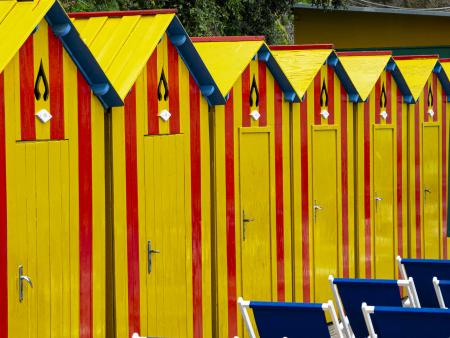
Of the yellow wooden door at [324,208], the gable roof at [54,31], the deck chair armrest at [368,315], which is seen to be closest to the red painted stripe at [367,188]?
the yellow wooden door at [324,208]

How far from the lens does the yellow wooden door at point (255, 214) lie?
9.92 meters

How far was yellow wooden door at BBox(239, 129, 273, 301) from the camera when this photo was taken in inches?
391

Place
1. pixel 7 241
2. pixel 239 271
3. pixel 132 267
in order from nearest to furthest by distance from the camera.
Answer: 1. pixel 7 241
2. pixel 132 267
3. pixel 239 271

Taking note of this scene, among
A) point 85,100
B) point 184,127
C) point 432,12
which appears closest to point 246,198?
point 184,127

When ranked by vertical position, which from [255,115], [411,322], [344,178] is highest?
[255,115]

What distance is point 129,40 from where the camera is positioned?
824 cm

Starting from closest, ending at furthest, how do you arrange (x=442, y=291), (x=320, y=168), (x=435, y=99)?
(x=442, y=291)
(x=320, y=168)
(x=435, y=99)

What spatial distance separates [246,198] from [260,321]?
7.53ft

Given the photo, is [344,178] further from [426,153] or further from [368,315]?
[368,315]

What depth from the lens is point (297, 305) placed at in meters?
7.62

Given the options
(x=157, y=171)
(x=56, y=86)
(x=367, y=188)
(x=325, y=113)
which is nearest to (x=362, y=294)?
(x=157, y=171)

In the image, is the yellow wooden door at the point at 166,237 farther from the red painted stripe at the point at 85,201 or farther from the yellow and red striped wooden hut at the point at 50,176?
the red painted stripe at the point at 85,201

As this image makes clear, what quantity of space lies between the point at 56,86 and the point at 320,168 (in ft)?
16.0

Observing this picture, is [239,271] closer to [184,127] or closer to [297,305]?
[184,127]
